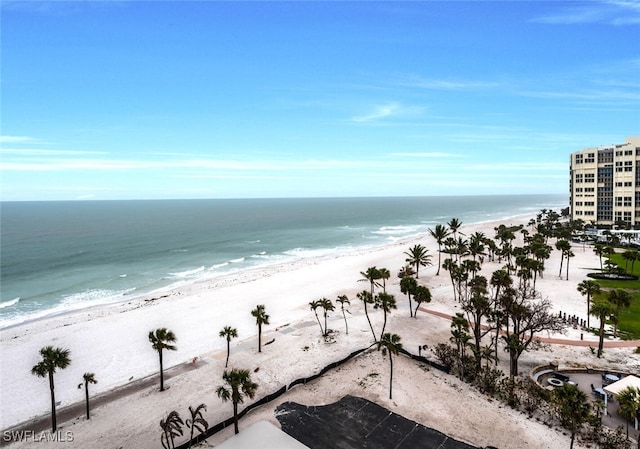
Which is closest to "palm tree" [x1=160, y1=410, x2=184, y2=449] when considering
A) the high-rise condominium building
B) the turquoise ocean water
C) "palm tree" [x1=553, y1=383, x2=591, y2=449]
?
"palm tree" [x1=553, y1=383, x2=591, y2=449]

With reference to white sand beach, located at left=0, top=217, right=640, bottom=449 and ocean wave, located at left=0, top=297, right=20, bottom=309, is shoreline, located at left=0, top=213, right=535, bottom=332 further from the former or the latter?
ocean wave, located at left=0, top=297, right=20, bottom=309

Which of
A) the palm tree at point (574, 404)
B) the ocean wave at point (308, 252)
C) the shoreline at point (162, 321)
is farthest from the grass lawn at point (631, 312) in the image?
the ocean wave at point (308, 252)

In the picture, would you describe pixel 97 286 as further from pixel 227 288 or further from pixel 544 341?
pixel 544 341

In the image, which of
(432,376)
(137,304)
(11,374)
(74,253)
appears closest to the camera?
(432,376)

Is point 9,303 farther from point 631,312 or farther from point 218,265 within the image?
point 631,312

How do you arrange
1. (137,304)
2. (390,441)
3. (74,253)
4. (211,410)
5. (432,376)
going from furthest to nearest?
(74,253)
(137,304)
(432,376)
(211,410)
(390,441)

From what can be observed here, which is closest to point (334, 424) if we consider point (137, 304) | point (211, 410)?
point (211, 410)
